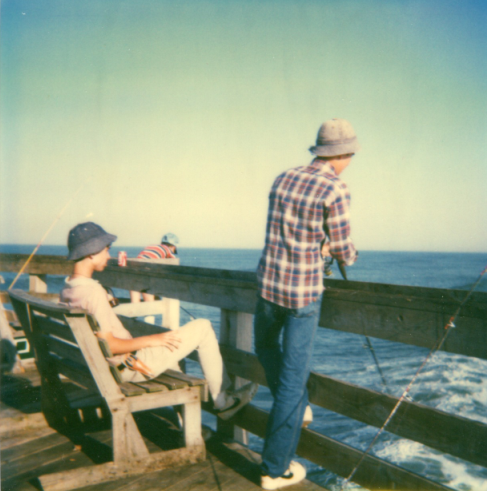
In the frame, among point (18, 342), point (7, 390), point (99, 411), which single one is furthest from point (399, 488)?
point (18, 342)

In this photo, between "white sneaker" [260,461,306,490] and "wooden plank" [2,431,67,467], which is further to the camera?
"wooden plank" [2,431,67,467]

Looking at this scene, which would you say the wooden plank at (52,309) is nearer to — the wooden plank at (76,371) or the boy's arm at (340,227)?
the wooden plank at (76,371)

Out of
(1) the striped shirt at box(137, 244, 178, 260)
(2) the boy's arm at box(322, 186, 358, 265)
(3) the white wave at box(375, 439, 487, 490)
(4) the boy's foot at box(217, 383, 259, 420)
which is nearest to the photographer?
(2) the boy's arm at box(322, 186, 358, 265)

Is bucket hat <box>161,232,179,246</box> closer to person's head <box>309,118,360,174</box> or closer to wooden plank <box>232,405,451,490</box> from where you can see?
wooden plank <box>232,405,451,490</box>

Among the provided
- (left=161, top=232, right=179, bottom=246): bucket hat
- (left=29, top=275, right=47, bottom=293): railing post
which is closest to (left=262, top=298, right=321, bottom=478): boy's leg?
(left=29, top=275, right=47, bottom=293): railing post

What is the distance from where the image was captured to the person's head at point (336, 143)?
241cm

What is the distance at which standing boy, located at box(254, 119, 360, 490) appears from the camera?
2.32 meters

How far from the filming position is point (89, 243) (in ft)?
9.43

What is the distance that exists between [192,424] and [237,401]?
0.32m

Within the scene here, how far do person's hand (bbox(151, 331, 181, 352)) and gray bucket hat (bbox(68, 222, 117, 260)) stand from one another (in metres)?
0.59

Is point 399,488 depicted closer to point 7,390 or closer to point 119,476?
point 119,476

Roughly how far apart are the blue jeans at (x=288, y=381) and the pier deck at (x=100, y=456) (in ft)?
0.75

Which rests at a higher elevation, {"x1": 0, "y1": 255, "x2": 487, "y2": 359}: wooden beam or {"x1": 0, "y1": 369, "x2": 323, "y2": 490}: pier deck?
{"x1": 0, "y1": 255, "x2": 487, "y2": 359}: wooden beam

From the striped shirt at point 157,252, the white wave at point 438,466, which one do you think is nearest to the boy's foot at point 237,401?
the striped shirt at point 157,252
